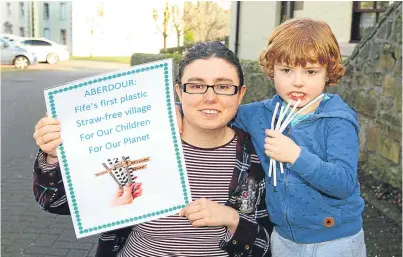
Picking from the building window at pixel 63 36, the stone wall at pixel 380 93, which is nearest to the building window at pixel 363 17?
the stone wall at pixel 380 93

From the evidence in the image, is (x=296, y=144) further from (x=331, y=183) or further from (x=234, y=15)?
(x=234, y=15)

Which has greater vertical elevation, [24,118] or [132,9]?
[132,9]

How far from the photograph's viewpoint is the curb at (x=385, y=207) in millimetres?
5724

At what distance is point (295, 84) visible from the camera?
7.38ft

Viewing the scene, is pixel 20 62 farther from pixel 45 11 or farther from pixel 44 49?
pixel 45 11

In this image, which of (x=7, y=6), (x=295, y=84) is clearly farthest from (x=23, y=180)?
(x=7, y=6)

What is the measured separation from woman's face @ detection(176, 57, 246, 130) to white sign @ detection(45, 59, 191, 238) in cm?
13

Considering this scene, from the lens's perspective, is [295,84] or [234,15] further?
[234,15]

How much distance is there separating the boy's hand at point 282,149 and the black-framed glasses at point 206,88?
0.29 m

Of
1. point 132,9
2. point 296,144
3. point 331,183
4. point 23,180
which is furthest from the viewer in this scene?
point 132,9

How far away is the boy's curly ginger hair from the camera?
223 centimetres

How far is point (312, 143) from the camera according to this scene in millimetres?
2232

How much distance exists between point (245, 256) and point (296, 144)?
0.59 m

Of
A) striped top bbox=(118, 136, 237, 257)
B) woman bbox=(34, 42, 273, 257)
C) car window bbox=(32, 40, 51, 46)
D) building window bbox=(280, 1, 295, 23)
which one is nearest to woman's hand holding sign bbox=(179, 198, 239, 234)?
woman bbox=(34, 42, 273, 257)
